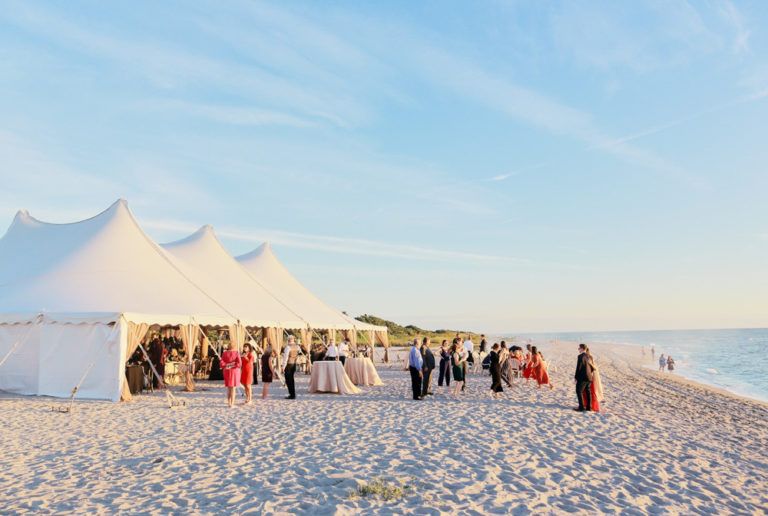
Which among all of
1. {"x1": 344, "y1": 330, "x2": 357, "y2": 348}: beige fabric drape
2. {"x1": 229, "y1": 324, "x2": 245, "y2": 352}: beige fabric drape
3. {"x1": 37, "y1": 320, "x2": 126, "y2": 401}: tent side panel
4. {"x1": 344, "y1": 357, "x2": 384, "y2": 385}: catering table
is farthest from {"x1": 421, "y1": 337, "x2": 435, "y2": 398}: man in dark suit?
{"x1": 344, "y1": 330, "x2": 357, "y2": 348}: beige fabric drape

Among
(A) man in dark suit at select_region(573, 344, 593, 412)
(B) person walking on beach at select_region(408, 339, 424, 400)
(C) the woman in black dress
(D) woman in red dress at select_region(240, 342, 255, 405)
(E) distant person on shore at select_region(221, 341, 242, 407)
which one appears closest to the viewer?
(A) man in dark suit at select_region(573, 344, 593, 412)

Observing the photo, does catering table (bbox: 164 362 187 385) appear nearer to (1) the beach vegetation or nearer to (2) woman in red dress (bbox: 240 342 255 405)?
(2) woman in red dress (bbox: 240 342 255 405)

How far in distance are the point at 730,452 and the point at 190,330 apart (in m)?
11.4

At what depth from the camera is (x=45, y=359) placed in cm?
1166

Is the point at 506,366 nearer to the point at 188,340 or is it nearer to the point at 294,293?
the point at 188,340

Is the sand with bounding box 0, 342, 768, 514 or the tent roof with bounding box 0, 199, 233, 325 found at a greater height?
the tent roof with bounding box 0, 199, 233, 325

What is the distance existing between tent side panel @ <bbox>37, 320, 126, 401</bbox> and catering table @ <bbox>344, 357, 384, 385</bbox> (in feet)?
19.3

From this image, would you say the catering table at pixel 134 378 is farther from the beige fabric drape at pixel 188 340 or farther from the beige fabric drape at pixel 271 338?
the beige fabric drape at pixel 271 338

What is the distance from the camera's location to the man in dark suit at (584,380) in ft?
32.7

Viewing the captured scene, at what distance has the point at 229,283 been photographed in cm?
1752

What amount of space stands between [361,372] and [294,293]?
757 centimetres

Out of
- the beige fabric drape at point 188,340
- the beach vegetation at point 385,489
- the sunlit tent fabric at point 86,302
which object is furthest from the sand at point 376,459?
the beige fabric drape at point 188,340

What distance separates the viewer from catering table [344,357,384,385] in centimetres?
1453

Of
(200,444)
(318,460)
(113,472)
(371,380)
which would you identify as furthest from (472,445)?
(371,380)
